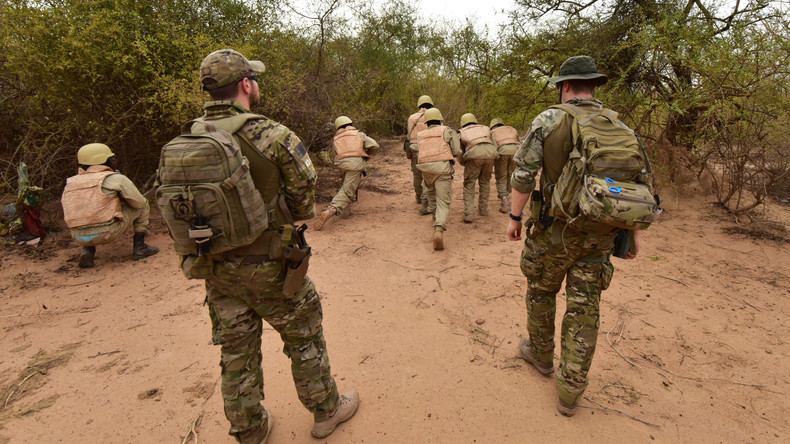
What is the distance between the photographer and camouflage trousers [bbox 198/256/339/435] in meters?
1.83

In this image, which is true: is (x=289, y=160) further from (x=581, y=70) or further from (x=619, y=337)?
(x=619, y=337)

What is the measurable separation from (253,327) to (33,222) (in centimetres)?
526

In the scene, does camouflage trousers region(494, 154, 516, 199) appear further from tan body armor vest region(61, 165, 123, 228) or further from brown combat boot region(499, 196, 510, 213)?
tan body armor vest region(61, 165, 123, 228)

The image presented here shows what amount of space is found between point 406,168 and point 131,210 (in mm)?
6629

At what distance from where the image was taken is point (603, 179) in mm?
1966

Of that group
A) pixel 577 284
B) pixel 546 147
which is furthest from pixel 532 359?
pixel 546 147

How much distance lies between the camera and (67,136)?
5367mm

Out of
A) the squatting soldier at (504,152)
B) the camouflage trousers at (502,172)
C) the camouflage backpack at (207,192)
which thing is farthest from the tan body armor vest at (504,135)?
the camouflage backpack at (207,192)

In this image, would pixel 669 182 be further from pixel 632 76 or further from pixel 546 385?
pixel 546 385

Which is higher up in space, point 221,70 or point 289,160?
point 221,70

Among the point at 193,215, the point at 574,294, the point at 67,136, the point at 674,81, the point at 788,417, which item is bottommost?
the point at 788,417

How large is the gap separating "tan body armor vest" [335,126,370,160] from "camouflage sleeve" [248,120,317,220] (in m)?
3.98

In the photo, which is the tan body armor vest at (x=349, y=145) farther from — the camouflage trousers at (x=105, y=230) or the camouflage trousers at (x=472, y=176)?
the camouflage trousers at (x=105, y=230)

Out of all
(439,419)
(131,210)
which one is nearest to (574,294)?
(439,419)
